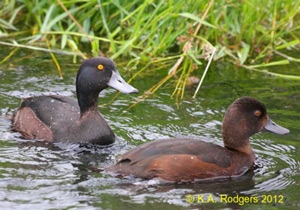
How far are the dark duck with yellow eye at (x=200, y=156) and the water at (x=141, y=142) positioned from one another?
115 mm

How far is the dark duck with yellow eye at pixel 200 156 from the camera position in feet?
29.7

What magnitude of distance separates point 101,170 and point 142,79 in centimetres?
307

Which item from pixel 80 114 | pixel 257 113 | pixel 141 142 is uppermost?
pixel 257 113

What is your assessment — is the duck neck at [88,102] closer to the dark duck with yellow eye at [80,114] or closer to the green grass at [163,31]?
the dark duck with yellow eye at [80,114]

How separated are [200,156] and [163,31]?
338cm

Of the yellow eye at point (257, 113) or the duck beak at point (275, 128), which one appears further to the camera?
the duck beak at point (275, 128)

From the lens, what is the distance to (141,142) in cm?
1027

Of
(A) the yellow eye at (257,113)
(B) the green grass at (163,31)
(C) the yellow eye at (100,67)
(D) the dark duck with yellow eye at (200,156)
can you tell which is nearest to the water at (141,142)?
(D) the dark duck with yellow eye at (200,156)

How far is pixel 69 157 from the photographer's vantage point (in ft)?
32.3

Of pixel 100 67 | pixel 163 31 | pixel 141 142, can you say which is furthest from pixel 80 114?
pixel 163 31

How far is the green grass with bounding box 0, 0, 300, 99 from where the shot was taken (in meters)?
12.0

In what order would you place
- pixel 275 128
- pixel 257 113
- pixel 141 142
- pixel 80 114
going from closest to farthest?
pixel 257 113 → pixel 275 128 → pixel 141 142 → pixel 80 114

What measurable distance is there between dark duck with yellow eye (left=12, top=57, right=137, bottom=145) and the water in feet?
0.53

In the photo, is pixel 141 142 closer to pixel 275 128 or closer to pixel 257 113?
pixel 257 113
